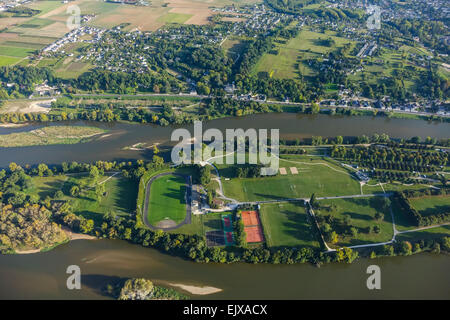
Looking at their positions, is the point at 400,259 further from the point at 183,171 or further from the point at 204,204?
the point at 183,171

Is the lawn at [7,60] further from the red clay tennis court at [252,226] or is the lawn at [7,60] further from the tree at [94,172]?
the red clay tennis court at [252,226]

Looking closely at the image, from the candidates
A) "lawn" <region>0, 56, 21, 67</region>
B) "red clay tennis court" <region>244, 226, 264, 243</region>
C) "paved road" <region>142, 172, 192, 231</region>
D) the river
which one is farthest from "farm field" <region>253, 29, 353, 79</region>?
"lawn" <region>0, 56, 21, 67</region>

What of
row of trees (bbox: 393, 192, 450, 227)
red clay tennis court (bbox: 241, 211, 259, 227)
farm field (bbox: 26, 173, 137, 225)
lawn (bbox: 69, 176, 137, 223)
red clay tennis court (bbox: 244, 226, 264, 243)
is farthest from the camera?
farm field (bbox: 26, 173, 137, 225)

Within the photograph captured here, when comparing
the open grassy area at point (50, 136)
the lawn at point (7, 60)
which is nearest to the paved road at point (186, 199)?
the open grassy area at point (50, 136)

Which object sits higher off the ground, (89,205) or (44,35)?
(44,35)

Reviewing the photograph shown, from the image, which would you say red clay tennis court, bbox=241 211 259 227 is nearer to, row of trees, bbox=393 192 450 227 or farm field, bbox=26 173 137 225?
farm field, bbox=26 173 137 225
